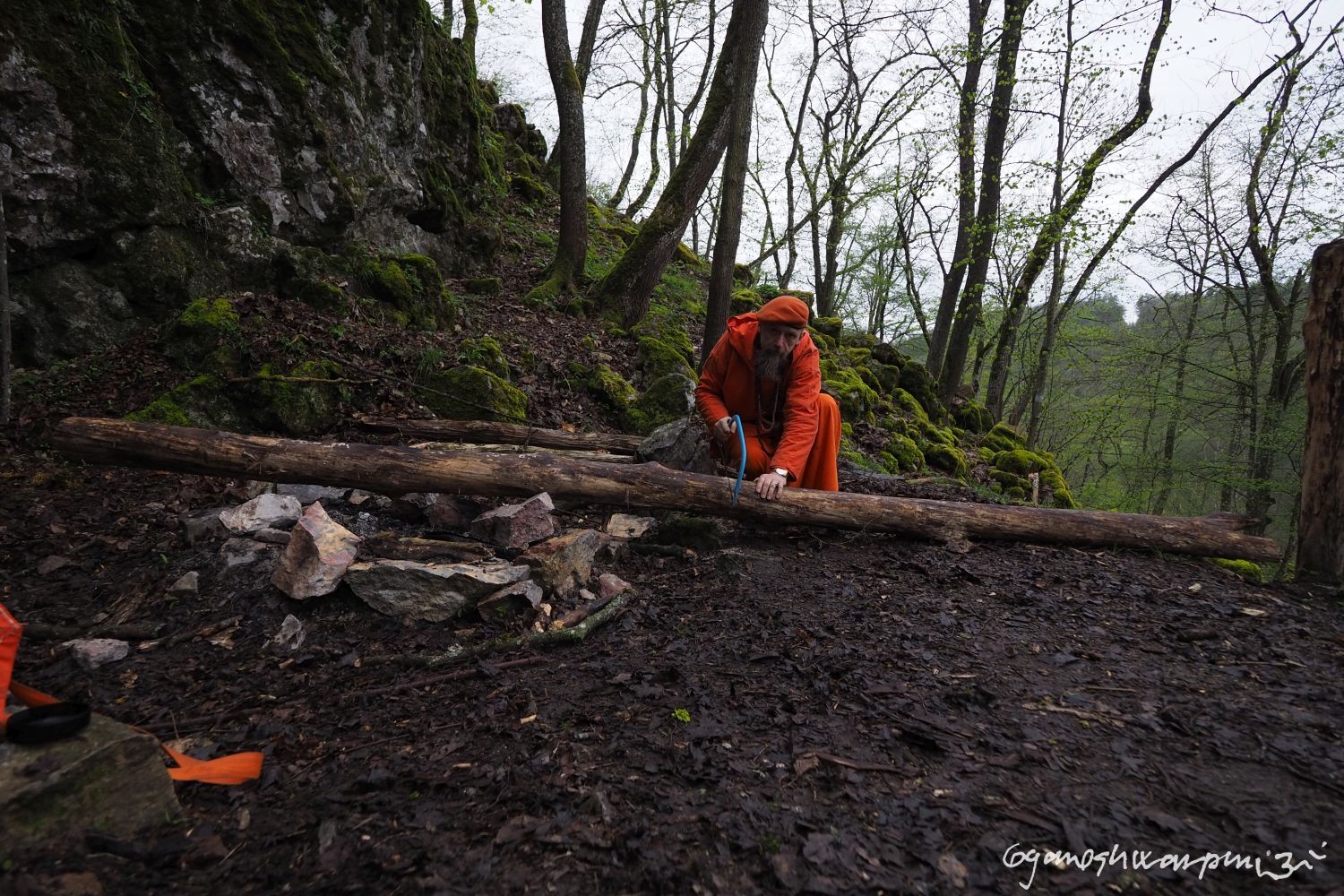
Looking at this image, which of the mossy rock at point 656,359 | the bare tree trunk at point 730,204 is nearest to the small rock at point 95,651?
the mossy rock at point 656,359

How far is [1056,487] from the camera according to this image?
34.7ft

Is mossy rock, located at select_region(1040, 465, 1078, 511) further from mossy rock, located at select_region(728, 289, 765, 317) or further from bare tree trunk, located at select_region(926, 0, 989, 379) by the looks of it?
mossy rock, located at select_region(728, 289, 765, 317)

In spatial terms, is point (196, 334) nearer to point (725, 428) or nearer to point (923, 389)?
point (725, 428)

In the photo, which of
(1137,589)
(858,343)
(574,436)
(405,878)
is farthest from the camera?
(858,343)

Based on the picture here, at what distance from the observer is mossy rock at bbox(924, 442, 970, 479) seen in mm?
9758

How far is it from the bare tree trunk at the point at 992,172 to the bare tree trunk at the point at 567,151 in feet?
27.5

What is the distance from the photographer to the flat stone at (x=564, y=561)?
3217 millimetres

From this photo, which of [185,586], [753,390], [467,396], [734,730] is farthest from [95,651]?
[753,390]

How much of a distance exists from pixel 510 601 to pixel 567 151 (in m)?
8.71

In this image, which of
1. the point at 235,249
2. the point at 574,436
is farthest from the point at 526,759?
the point at 235,249

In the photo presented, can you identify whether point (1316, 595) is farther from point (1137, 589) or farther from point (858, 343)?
point (858, 343)

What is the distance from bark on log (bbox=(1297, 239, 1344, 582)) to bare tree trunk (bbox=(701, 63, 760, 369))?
5132mm

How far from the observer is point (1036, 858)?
62.6 inches

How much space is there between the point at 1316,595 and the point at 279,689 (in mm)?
6061
